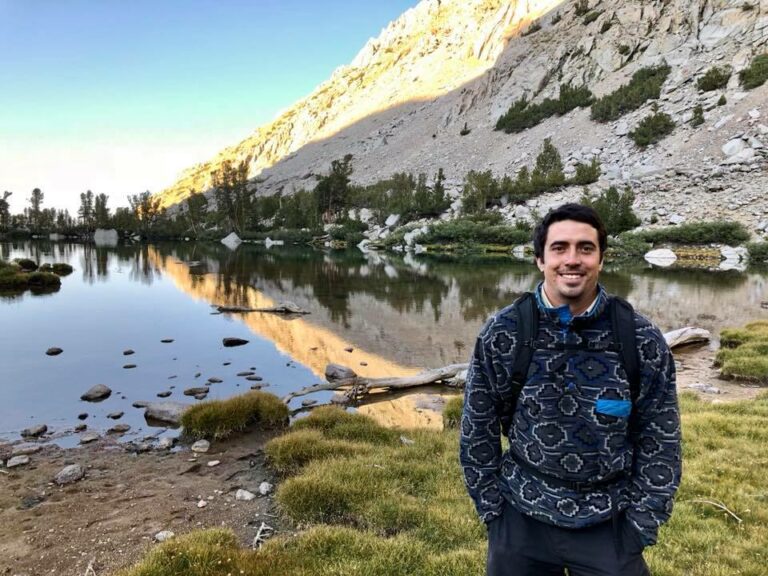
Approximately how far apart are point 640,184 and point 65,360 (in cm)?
6698

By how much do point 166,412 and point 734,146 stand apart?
2739 inches

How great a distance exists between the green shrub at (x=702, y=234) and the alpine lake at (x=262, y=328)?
1194 centimetres

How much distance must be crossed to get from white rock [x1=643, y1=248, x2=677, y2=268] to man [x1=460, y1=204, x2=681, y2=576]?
50341 mm

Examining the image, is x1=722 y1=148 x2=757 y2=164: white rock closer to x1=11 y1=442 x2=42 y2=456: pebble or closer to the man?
the man

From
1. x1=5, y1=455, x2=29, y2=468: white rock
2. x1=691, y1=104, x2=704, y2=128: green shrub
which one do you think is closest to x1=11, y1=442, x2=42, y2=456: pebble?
x1=5, y1=455, x2=29, y2=468: white rock

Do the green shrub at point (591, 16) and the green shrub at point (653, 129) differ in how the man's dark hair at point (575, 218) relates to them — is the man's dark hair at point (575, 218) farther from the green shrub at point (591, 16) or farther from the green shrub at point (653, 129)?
the green shrub at point (591, 16)

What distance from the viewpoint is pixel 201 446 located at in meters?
8.68

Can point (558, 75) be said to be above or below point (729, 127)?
above

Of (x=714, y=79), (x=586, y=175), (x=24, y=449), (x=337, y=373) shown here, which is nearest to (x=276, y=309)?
(x=337, y=373)

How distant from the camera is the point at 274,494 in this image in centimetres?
662

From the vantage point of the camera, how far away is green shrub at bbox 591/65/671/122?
7812cm

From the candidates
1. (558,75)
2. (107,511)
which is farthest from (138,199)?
(107,511)

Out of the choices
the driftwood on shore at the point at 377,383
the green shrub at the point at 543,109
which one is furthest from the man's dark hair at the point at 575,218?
the green shrub at the point at 543,109

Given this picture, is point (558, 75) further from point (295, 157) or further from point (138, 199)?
point (138, 199)
